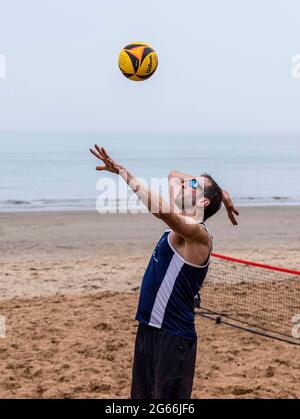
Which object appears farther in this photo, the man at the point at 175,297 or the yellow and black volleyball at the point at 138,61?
the yellow and black volleyball at the point at 138,61

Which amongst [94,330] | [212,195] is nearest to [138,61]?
[94,330]

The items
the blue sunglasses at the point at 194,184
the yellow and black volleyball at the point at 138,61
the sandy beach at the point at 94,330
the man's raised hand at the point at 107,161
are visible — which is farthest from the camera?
the yellow and black volleyball at the point at 138,61

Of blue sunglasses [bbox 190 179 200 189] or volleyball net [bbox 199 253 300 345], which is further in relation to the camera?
volleyball net [bbox 199 253 300 345]

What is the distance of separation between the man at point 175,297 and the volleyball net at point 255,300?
4450mm

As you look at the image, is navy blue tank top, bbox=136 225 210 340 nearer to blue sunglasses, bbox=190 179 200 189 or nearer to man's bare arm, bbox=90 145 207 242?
man's bare arm, bbox=90 145 207 242

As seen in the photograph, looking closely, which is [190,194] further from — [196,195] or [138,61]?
[138,61]

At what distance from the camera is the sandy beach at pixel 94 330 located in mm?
6922

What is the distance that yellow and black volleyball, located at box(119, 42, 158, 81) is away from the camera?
7719mm

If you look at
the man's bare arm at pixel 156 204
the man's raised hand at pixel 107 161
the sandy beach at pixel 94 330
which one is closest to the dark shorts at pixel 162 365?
the man's bare arm at pixel 156 204

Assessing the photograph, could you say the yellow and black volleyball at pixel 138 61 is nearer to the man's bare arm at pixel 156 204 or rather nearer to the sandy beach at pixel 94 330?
the sandy beach at pixel 94 330

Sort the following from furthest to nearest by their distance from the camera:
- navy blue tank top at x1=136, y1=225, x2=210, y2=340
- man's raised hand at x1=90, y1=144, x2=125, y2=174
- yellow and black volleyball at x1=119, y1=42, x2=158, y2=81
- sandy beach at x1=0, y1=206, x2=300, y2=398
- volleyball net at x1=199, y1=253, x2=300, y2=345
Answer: volleyball net at x1=199, y1=253, x2=300, y2=345 → yellow and black volleyball at x1=119, y1=42, x2=158, y2=81 → sandy beach at x1=0, y1=206, x2=300, y2=398 → navy blue tank top at x1=136, y1=225, x2=210, y2=340 → man's raised hand at x1=90, y1=144, x2=125, y2=174

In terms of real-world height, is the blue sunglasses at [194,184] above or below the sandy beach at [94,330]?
above

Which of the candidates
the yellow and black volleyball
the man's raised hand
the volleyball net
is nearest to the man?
the man's raised hand
